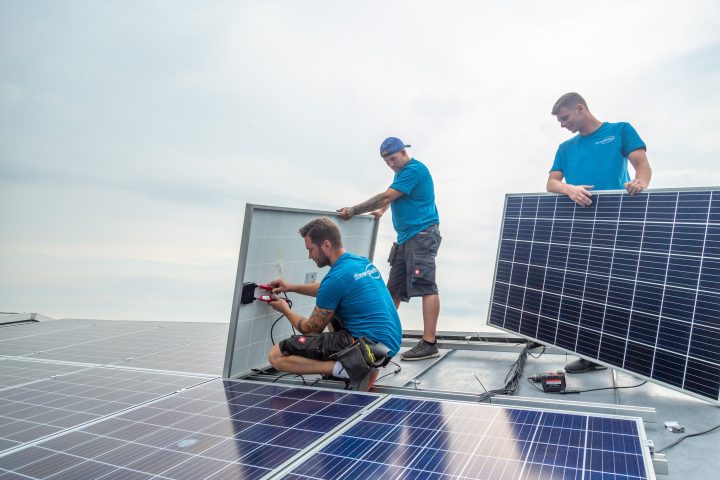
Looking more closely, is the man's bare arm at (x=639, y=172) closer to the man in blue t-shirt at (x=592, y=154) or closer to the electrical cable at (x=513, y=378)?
the man in blue t-shirt at (x=592, y=154)

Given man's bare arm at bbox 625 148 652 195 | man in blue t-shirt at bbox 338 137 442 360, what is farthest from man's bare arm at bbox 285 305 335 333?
man's bare arm at bbox 625 148 652 195

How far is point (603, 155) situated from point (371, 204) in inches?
86.0

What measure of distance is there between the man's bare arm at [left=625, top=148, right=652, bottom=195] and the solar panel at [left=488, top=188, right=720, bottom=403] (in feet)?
0.29

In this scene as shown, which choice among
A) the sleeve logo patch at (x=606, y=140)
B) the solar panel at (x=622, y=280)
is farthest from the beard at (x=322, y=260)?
the sleeve logo patch at (x=606, y=140)

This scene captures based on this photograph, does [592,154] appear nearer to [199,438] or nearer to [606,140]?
[606,140]

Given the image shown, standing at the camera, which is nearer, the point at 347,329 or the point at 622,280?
the point at 347,329

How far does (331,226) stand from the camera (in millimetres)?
4312

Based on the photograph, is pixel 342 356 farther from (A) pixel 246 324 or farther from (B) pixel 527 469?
(B) pixel 527 469

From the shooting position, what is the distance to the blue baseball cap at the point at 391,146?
17.2ft

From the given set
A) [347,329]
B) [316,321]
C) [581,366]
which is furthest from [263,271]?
[581,366]

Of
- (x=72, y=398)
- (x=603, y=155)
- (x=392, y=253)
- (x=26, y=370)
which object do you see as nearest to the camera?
(x=72, y=398)

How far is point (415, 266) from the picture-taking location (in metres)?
5.10

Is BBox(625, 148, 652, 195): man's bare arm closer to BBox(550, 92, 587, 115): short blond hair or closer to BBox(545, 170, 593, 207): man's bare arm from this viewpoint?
BBox(545, 170, 593, 207): man's bare arm

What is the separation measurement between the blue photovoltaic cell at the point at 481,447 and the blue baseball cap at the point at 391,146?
9.55 feet
